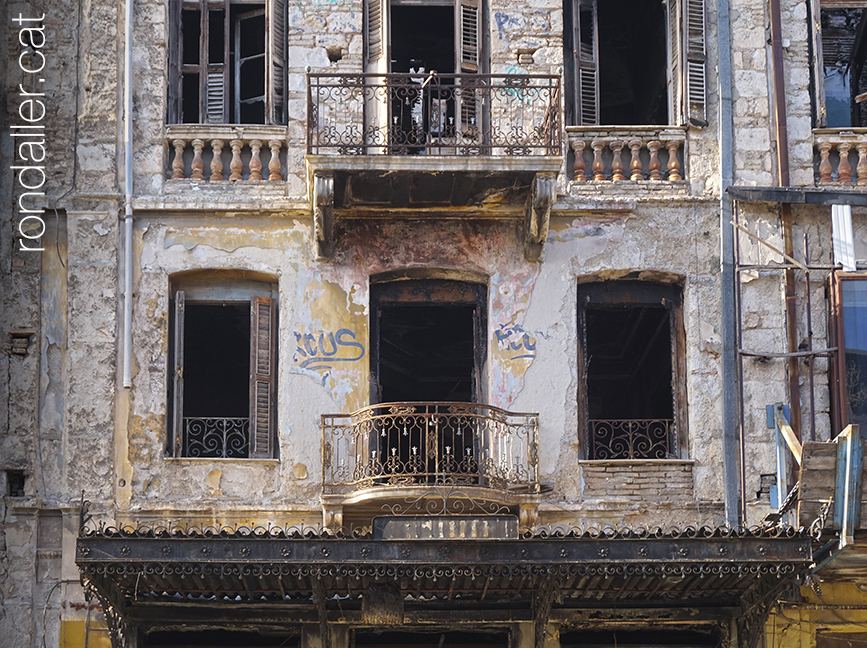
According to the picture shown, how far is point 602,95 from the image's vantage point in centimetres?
2006

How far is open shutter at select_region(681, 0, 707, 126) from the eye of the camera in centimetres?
1666

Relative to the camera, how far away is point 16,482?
15.5m

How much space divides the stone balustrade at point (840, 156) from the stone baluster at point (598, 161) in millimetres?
2340

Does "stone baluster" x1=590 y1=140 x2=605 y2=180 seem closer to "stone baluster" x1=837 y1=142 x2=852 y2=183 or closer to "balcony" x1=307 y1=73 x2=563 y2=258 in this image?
"balcony" x1=307 y1=73 x2=563 y2=258

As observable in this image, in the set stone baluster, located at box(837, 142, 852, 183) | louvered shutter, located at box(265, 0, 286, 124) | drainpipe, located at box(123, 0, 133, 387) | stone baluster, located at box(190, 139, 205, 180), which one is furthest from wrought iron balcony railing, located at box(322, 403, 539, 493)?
stone baluster, located at box(837, 142, 852, 183)

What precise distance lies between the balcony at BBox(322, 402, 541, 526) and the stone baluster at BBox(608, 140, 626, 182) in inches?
115

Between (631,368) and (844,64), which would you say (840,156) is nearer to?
(844,64)

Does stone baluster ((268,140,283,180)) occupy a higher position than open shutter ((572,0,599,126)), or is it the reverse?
open shutter ((572,0,599,126))

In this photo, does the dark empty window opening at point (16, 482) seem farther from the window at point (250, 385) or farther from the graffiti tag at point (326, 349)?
the graffiti tag at point (326, 349)

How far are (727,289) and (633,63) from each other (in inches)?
180

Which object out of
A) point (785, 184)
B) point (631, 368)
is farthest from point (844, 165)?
point (631, 368)

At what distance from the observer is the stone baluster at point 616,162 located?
16.5 m

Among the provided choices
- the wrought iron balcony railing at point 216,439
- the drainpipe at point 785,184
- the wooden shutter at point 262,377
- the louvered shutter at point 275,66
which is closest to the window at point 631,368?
the drainpipe at point 785,184

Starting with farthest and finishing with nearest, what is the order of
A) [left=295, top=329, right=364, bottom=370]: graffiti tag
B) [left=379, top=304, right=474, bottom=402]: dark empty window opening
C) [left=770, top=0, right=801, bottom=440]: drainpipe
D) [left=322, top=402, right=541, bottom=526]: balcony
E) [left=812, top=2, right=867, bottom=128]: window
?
[left=379, top=304, right=474, bottom=402]: dark empty window opening < [left=812, top=2, right=867, bottom=128]: window < [left=295, top=329, right=364, bottom=370]: graffiti tag < [left=770, top=0, right=801, bottom=440]: drainpipe < [left=322, top=402, right=541, bottom=526]: balcony
